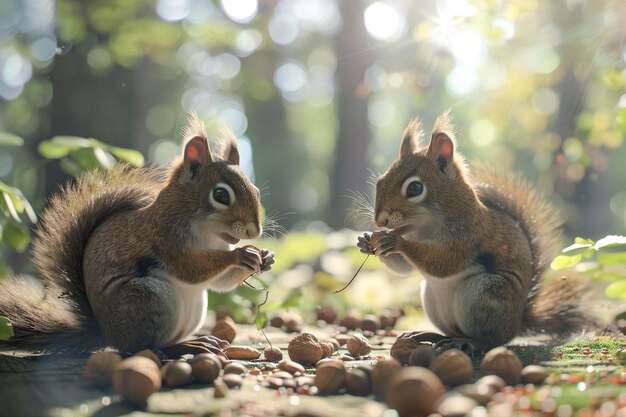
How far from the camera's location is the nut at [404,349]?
6.24 ft

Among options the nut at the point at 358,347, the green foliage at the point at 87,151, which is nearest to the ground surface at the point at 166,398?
the nut at the point at 358,347

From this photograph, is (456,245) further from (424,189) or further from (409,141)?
(409,141)

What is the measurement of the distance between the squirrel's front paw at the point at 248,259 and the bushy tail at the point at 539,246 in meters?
0.84

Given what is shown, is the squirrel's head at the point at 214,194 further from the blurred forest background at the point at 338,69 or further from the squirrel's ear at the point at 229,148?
the blurred forest background at the point at 338,69

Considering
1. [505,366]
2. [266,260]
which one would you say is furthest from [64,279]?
[505,366]

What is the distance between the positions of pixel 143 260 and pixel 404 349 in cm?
81

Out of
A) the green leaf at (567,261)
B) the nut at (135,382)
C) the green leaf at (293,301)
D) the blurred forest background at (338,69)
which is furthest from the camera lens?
the blurred forest background at (338,69)

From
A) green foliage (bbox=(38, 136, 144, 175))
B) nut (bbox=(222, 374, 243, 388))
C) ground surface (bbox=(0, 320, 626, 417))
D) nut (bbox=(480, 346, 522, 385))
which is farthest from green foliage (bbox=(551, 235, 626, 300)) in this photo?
green foliage (bbox=(38, 136, 144, 175))

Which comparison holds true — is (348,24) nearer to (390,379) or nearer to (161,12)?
(161,12)

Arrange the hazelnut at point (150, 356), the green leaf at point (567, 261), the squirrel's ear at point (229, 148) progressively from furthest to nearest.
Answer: the squirrel's ear at point (229, 148) < the green leaf at point (567, 261) < the hazelnut at point (150, 356)

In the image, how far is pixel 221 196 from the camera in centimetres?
186

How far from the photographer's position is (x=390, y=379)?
139 centimetres

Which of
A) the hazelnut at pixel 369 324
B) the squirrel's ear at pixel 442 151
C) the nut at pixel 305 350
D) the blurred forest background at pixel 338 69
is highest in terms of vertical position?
the blurred forest background at pixel 338 69

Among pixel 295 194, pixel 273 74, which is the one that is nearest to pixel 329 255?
pixel 273 74
